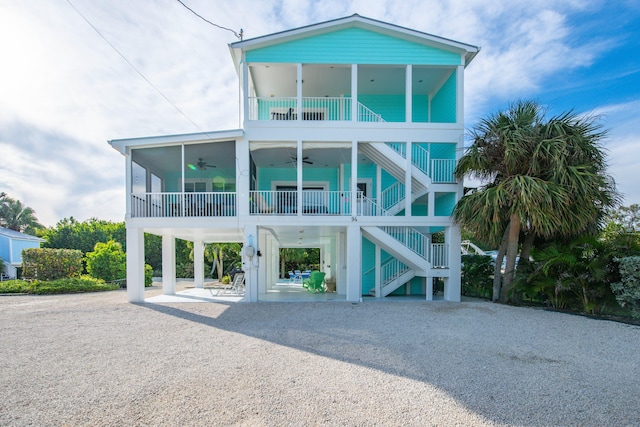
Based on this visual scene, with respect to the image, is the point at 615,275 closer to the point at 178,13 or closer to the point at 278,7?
the point at 278,7

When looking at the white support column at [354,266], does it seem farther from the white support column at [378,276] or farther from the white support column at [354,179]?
the white support column at [378,276]

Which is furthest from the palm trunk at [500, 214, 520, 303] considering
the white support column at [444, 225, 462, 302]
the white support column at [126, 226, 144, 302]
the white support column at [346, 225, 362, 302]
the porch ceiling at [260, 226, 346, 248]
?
the white support column at [126, 226, 144, 302]

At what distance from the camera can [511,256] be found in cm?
988

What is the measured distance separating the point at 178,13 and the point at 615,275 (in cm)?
1281

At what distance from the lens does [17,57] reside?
Result: 6.59 metres

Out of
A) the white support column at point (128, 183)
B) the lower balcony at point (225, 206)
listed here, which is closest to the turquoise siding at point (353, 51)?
the lower balcony at point (225, 206)

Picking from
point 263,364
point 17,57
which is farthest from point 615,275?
point 17,57

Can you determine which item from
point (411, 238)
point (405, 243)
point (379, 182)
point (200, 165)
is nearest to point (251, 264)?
point (200, 165)

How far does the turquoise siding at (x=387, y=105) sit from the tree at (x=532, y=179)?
3823 mm

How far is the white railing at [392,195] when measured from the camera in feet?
39.0

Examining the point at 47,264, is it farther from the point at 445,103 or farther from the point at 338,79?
the point at 445,103

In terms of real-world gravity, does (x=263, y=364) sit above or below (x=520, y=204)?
below

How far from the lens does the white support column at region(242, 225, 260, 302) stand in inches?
411

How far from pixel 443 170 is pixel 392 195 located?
2.04 meters
